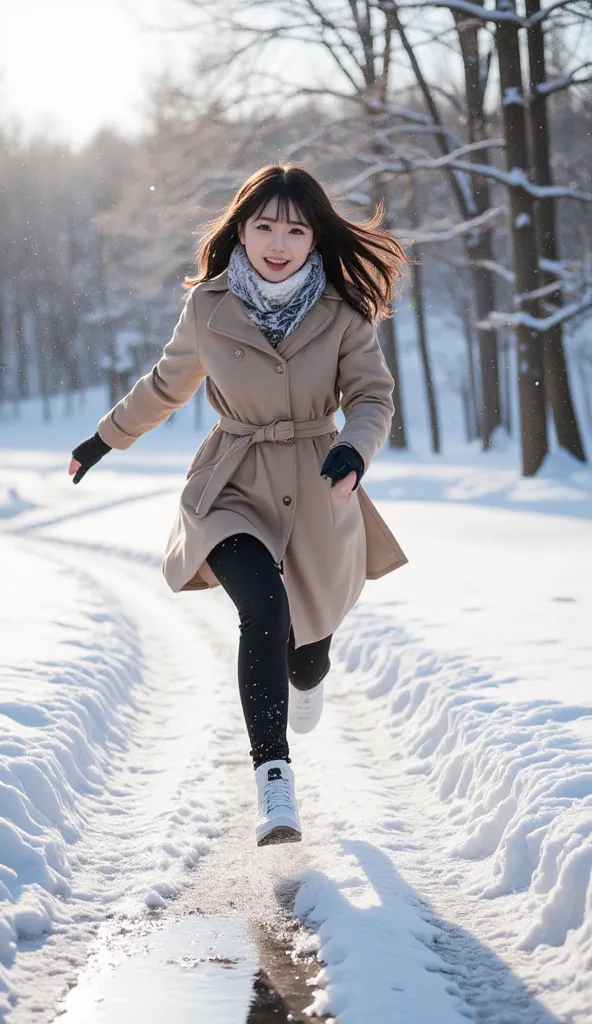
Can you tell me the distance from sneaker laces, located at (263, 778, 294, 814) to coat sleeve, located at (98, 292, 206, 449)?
1.38 meters

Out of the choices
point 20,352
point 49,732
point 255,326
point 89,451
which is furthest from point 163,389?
point 20,352

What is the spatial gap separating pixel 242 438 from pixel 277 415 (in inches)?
5.5

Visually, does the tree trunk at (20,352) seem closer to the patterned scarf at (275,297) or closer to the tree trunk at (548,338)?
the tree trunk at (548,338)

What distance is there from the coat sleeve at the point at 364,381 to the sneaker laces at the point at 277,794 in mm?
1076

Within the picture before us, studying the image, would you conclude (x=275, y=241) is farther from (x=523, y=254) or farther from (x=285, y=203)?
(x=523, y=254)

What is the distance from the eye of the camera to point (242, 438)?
3.99 meters

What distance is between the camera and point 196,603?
9773 millimetres

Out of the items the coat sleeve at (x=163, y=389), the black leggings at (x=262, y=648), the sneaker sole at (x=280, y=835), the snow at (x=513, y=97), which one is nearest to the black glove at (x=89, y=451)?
the coat sleeve at (x=163, y=389)

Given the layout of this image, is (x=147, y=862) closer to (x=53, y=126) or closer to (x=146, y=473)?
(x=146, y=473)

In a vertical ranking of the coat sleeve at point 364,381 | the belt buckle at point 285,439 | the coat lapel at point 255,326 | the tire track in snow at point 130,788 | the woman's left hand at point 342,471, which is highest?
the coat lapel at point 255,326

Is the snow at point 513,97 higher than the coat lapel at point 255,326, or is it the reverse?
the snow at point 513,97

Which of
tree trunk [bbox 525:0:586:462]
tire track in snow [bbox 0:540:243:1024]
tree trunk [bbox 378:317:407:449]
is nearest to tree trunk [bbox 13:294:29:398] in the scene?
tree trunk [bbox 378:317:407:449]

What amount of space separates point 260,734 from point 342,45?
1666cm

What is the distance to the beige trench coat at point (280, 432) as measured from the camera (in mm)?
3928
